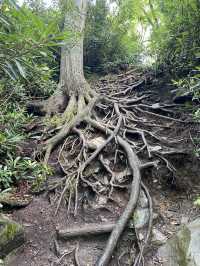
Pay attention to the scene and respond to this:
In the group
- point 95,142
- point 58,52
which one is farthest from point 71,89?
point 95,142

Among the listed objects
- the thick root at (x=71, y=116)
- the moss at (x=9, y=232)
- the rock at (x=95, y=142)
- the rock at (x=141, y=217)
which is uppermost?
the thick root at (x=71, y=116)

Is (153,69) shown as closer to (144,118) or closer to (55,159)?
(144,118)

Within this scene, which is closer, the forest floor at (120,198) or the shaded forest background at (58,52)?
the shaded forest background at (58,52)

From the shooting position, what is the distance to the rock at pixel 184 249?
2879mm

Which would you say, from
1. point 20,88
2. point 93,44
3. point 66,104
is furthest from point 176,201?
point 93,44

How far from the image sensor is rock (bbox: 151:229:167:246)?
3.58 metres

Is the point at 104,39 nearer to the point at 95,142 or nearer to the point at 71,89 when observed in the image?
the point at 71,89

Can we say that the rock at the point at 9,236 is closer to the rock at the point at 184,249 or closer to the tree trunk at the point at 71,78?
the rock at the point at 184,249

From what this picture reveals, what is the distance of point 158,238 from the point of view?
Answer: 3.64 m

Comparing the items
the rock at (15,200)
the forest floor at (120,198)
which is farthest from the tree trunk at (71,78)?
the rock at (15,200)

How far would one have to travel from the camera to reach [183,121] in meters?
5.71

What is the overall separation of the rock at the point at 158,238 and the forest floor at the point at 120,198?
1.3 inches

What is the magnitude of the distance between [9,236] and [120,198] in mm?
1704

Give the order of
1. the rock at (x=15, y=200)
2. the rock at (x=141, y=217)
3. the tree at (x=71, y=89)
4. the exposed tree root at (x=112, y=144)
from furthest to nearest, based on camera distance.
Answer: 1. the tree at (x=71, y=89)
2. the exposed tree root at (x=112, y=144)
3. the rock at (x=15, y=200)
4. the rock at (x=141, y=217)
